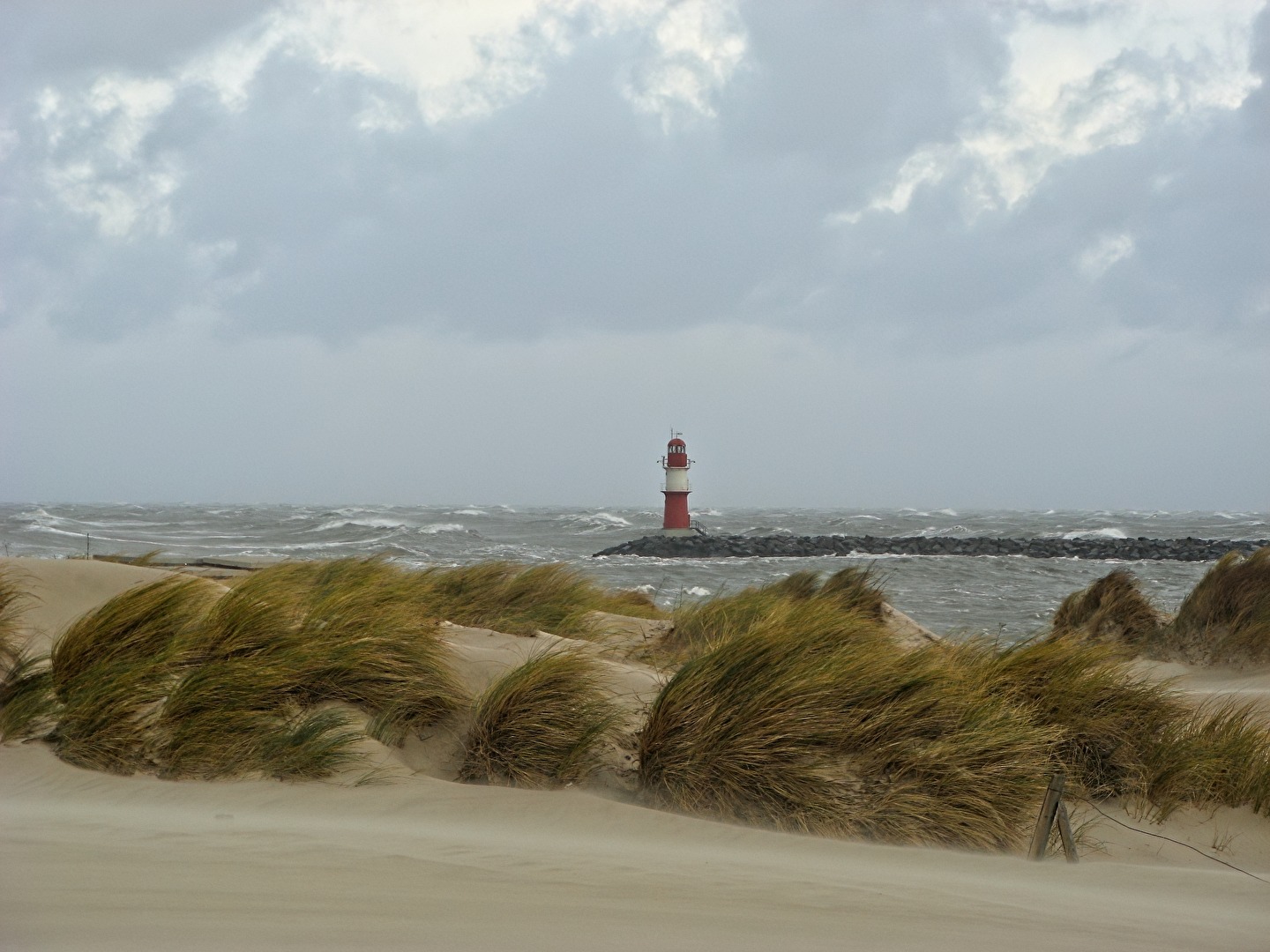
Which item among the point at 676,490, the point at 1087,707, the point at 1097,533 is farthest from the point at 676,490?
the point at 1087,707

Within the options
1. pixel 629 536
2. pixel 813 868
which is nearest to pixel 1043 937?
pixel 813 868

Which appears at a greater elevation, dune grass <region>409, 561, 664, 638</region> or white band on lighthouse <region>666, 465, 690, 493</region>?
white band on lighthouse <region>666, 465, 690, 493</region>

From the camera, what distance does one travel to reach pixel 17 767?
15.7ft

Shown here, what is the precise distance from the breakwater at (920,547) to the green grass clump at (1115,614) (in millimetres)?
17547

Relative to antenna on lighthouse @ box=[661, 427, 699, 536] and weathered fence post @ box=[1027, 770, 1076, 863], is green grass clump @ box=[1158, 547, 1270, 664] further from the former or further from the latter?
antenna on lighthouse @ box=[661, 427, 699, 536]

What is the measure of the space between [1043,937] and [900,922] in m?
0.45

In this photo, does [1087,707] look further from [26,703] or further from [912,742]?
[26,703]

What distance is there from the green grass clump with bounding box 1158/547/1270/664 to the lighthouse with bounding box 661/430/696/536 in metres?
23.0

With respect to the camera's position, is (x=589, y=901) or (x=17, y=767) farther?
(x=17, y=767)

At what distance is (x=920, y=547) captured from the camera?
110 ft

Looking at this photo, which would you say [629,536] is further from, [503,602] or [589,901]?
[589,901]

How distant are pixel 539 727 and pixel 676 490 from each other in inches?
1195

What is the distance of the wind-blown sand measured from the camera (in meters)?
2.93

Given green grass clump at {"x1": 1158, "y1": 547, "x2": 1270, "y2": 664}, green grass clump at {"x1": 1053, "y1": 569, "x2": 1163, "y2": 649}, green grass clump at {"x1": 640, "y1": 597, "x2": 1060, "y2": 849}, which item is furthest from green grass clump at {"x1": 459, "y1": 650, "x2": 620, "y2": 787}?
green grass clump at {"x1": 1158, "y1": 547, "x2": 1270, "y2": 664}
